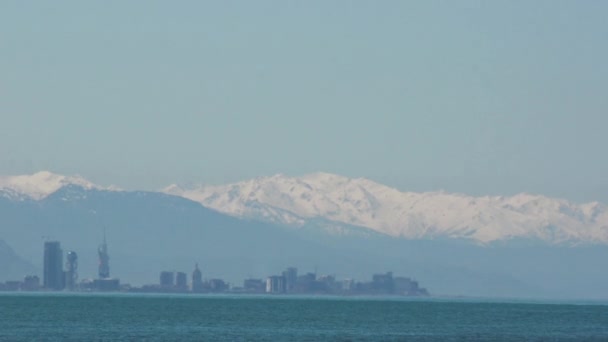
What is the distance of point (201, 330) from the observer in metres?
193

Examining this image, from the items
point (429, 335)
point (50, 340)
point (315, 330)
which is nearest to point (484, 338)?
point (429, 335)

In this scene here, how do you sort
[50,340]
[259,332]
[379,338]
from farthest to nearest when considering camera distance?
[259,332]
[379,338]
[50,340]

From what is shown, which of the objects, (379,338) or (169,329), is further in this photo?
(169,329)

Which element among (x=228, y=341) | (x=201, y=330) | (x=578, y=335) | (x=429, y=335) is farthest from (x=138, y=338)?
(x=578, y=335)

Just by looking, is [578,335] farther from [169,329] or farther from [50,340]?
[50,340]

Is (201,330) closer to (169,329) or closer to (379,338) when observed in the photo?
(169,329)

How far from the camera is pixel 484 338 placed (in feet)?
606

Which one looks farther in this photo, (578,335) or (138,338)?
(578,335)

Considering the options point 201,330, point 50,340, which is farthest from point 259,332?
point 50,340

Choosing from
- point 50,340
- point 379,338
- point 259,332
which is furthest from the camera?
point 259,332

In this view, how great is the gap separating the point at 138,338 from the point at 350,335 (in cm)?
2647

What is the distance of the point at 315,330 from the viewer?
199375 millimetres

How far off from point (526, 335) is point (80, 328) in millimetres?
49606

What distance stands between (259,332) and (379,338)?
17422 millimetres
